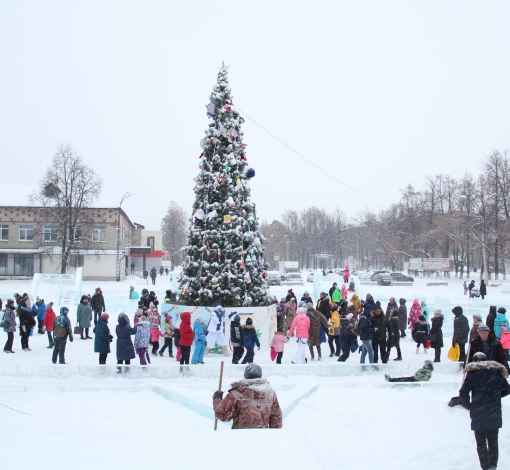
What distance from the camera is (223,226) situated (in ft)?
53.2

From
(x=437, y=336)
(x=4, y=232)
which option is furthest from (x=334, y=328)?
(x=4, y=232)

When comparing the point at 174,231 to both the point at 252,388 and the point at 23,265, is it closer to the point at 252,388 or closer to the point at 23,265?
the point at 23,265

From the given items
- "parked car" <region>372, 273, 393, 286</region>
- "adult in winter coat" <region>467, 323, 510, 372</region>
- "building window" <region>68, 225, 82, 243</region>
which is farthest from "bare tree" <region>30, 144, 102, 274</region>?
"adult in winter coat" <region>467, 323, 510, 372</region>

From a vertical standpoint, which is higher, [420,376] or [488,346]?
[488,346]

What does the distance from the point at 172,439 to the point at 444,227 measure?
2110 inches

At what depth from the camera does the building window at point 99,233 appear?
49.8 meters

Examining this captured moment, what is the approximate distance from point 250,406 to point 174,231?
8991cm

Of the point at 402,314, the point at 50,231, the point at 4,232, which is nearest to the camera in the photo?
the point at 402,314

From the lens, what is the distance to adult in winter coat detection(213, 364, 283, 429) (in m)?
4.75

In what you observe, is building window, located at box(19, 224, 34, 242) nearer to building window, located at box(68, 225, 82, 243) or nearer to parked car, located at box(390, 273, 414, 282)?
building window, located at box(68, 225, 82, 243)

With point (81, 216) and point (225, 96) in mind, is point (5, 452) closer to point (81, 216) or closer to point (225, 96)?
point (225, 96)

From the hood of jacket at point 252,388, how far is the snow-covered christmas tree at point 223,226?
10839 millimetres

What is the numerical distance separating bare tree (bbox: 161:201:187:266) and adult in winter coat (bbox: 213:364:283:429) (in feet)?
262

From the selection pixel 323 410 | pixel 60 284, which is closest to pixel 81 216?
pixel 60 284
